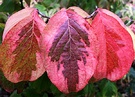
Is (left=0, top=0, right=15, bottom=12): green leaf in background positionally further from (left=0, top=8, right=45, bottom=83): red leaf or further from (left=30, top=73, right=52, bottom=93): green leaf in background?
(left=0, top=8, right=45, bottom=83): red leaf

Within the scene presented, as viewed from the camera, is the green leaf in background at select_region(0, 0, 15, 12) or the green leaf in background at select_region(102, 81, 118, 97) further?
the green leaf in background at select_region(102, 81, 118, 97)

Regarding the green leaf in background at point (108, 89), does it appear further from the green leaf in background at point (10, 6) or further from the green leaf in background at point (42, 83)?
the green leaf in background at point (10, 6)

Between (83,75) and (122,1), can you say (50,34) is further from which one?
(122,1)

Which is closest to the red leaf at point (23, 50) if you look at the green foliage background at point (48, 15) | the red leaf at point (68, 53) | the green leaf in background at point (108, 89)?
the red leaf at point (68, 53)

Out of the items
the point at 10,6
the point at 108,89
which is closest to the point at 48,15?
the point at 10,6

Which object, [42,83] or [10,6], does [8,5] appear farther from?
[42,83]

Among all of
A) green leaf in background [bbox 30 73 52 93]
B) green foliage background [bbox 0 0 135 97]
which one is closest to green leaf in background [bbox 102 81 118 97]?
green foliage background [bbox 0 0 135 97]
